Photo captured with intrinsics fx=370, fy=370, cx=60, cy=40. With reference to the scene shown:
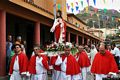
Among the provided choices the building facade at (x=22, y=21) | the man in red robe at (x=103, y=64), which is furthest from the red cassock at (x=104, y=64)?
the building facade at (x=22, y=21)

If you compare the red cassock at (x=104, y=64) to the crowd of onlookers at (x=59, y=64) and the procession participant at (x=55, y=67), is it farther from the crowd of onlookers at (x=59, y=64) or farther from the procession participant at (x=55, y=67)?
the procession participant at (x=55, y=67)

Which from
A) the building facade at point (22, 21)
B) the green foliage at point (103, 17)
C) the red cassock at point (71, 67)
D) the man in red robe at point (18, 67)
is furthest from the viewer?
the green foliage at point (103, 17)

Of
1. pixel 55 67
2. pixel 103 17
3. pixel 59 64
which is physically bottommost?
pixel 55 67

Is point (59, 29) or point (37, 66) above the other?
point (59, 29)

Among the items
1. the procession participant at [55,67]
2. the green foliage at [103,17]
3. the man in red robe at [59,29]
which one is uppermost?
the green foliage at [103,17]

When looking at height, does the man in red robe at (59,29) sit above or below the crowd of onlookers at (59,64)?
above

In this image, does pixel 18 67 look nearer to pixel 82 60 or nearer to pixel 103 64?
pixel 103 64

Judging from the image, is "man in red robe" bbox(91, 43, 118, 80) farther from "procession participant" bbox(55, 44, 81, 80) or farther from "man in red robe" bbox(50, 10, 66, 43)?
"man in red robe" bbox(50, 10, 66, 43)

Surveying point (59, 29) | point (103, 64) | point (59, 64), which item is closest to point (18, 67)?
point (59, 64)

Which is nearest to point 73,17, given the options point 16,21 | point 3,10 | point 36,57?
point 16,21

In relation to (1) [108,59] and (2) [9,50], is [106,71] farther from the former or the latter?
(2) [9,50]

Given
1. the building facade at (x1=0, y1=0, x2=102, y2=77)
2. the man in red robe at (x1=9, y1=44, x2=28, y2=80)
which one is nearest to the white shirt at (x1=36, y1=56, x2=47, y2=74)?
the man in red robe at (x1=9, y1=44, x2=28, y2=80)

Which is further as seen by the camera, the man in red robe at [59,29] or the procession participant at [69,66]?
the man in red robe at [59,29]

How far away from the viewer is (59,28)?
52.2ft
